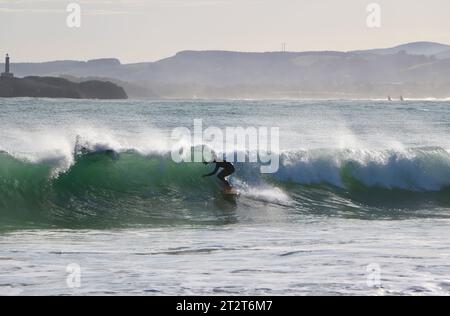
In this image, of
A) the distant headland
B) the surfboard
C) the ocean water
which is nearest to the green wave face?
the ocean water

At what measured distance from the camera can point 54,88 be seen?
10681 cm

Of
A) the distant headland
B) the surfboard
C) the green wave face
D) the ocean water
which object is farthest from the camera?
the distant headland

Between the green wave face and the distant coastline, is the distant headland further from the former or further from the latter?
the green wave face

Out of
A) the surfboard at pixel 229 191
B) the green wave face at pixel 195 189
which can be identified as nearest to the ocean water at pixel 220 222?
the green wave face at pixel 195 189

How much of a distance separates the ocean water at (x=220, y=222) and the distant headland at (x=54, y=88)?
230 ft

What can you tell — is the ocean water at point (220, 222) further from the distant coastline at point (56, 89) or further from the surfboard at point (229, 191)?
the distant coastline at point (56, 89)

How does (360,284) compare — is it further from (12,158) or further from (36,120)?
(36,120)

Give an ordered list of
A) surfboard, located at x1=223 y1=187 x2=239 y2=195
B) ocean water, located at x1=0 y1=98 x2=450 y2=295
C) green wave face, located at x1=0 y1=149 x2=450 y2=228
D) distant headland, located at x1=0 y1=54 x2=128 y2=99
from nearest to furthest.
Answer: ocean water, located at x1=0 y1=98 x2=450 y2=295 < green wave face, located at x1=0 y1=149 x2=450 y2=228 < surfboard, located at x1=223 y1=187 x2=239 y2=195 < distant headland, located at x1=0 y1=54 x2=128 y2=99

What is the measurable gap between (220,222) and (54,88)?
298 feet

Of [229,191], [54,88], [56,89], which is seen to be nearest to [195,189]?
[229,191]

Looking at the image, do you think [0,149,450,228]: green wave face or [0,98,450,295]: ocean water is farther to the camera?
[0,149,450,228]: green wave face

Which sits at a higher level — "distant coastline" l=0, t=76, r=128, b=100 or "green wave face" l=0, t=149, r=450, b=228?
"distant coastline" l=0, t=76, r=128, b=100

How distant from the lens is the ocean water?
1111cm

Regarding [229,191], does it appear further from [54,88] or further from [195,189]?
[54,88]
